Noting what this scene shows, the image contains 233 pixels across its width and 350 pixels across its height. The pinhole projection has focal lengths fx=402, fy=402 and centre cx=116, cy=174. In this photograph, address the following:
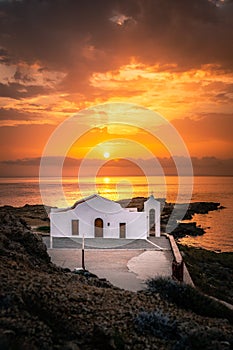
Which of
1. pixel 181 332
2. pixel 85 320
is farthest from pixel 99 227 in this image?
pixel 181 332

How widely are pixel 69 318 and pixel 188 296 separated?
2606 mm

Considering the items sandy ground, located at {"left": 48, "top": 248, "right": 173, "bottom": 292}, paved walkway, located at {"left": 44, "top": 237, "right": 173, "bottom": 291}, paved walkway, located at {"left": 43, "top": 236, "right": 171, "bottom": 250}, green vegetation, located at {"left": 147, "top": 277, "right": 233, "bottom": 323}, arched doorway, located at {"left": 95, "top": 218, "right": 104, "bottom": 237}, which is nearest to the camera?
green vegetation, located at {"left": 147, "top": 277, "right": 233, "bottom": 323}

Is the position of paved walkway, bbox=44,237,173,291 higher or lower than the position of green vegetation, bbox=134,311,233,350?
lower

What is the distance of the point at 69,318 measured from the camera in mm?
5359

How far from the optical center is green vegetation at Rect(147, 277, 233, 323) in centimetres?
684

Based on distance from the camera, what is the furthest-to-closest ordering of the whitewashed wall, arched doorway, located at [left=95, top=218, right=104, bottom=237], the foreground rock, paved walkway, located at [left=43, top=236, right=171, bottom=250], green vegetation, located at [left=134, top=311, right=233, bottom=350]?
arched doorway, located at [left=95, top=218, right=104, bottom=237] → the whitewashed wall → paved walkway, located at [left=43, top=236, right=171, bottom=250] → green vegetation, located at [left=134, top=311, right=233, bottom=350] → the foreground rock

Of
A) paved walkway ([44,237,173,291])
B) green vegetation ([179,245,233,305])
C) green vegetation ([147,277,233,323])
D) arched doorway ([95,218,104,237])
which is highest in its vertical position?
green vegetation ([147,277,233,323])

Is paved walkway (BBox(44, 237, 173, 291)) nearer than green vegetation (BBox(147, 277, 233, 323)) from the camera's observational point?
No

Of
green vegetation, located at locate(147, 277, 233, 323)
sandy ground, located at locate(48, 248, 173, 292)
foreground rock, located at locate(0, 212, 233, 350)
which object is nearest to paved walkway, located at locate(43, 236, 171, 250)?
sandy ground, located at locate(48, 248, 173, 292)

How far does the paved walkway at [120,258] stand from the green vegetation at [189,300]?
11.5ft

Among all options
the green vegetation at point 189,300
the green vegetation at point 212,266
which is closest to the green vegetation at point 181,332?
the green vegetation at point 189,300

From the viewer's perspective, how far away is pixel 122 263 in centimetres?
1560

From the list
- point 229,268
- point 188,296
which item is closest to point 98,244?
point 229,268

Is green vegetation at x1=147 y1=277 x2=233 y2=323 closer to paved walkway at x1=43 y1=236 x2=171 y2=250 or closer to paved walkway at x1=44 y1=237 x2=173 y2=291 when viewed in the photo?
paved walkway at x1=44 y1=237 x2=173 y2=291
